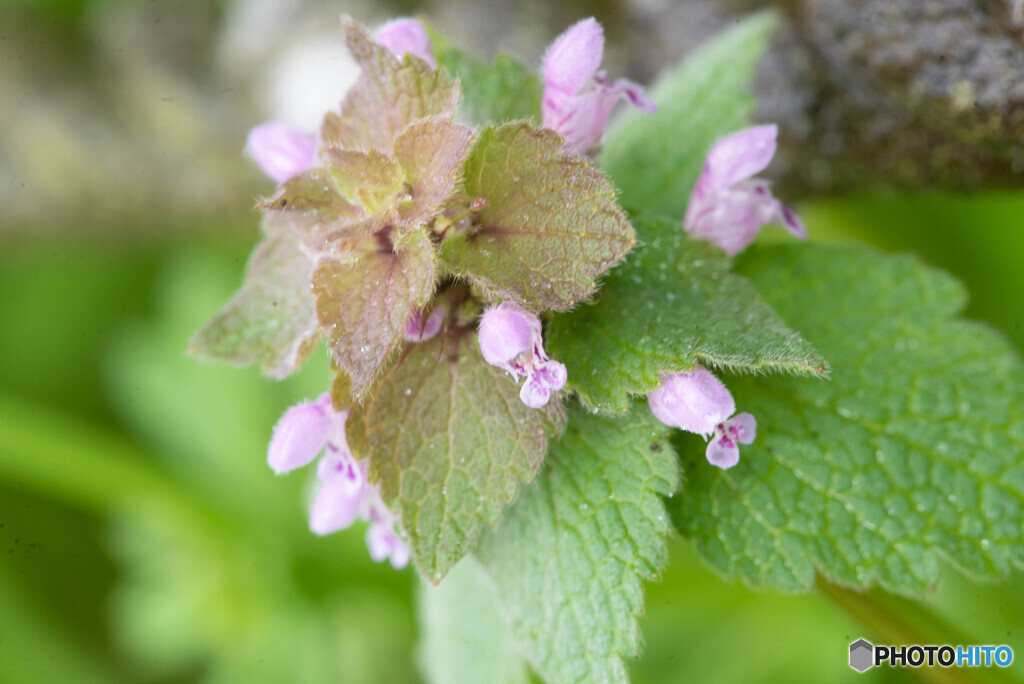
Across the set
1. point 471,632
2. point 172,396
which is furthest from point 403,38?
point 172,396

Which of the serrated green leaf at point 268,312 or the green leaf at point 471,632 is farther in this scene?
the green leaf at point 471,632

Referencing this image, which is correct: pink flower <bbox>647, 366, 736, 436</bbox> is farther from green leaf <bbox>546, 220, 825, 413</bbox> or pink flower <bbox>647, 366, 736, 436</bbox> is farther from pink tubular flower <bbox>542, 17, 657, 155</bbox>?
pink tubular flower <bbox>542, 17, 657, 155</bbox>

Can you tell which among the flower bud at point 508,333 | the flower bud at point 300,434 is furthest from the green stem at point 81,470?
the flower bud at point 508,333

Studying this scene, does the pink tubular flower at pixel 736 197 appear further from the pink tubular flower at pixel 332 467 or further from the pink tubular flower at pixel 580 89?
the pink tubular flower at pixel 332 467

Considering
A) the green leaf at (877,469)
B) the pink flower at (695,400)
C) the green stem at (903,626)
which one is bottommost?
the green stem at (903,626)

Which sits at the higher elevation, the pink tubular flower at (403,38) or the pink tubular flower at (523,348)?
the pink tubular flower at (403,38)

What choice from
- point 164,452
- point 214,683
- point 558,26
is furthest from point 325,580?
point 558,26

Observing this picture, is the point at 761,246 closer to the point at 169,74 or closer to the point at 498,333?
the point at 498,333
